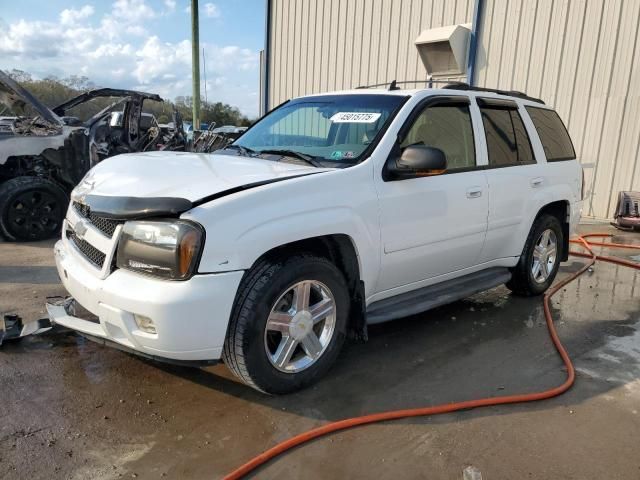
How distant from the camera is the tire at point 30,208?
272 inches

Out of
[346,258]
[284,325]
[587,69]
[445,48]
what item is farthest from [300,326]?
[445,48]

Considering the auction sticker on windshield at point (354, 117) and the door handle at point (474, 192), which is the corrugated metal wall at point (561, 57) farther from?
the auction sticker on windshield at point (354, 117)

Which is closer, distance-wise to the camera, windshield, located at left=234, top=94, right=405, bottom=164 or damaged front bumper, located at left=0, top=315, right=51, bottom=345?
windshield, located at left=234, top=94, right=405, bottom=164

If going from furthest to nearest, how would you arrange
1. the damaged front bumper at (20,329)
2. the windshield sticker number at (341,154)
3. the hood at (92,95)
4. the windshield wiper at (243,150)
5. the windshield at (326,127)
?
the hood at (92,95) → the windshield wiper at (243,150) → the damaged front bumper at (20,329) → the windshield at (326,127) → the windshield sticker number at (341,154)

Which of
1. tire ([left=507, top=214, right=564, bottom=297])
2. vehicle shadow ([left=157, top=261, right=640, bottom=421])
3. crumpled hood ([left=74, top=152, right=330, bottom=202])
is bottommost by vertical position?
vehicle shadow ([left=157, top=261, right=640, bottom=421])

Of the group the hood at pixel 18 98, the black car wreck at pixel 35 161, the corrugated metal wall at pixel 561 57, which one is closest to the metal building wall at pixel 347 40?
the corrugated metal wall at pixel 561 57

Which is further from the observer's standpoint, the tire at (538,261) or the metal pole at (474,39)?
the metal pole at (474,39)

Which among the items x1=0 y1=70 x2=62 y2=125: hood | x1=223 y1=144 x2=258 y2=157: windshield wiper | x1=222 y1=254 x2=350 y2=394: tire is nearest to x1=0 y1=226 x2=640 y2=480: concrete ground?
x1=222 y1=254 x2=350 y2=394: tire

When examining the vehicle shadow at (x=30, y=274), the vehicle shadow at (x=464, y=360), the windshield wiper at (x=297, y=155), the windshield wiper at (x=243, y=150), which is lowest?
the vehicle shadow at (x=30, y=274)

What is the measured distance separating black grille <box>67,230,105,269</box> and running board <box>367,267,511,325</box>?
1610 millimetres

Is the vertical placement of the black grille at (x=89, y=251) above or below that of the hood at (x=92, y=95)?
below

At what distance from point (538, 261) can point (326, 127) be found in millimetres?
2576

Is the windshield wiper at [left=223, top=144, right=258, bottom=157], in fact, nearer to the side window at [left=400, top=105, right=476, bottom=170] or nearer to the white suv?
the white suv

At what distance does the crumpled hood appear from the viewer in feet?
9.20
